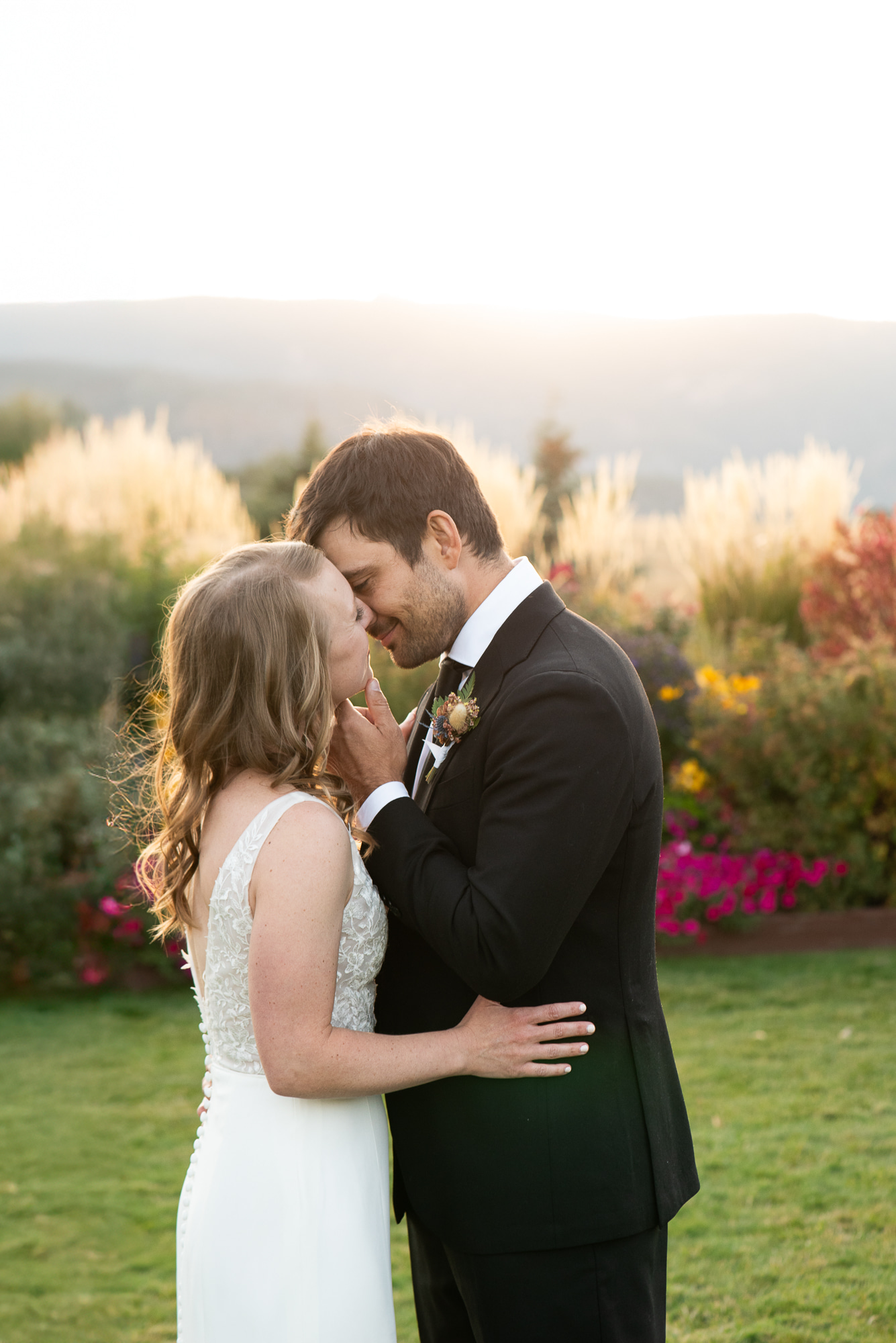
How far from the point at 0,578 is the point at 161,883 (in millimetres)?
6576

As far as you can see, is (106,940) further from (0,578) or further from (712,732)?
(712,732)

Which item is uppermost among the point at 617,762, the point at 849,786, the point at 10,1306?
the point at 617,762

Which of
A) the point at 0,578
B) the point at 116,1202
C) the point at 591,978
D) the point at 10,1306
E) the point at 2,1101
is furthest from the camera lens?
the point at 0,578

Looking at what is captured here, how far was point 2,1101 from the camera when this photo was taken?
512cm

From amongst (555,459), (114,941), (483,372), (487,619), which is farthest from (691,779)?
(483,372)

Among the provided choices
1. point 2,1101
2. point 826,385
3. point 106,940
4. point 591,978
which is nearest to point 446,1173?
point 591,978

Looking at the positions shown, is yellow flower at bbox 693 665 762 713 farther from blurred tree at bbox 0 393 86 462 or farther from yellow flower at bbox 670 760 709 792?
blurred tree at bbox 0 393 86 462

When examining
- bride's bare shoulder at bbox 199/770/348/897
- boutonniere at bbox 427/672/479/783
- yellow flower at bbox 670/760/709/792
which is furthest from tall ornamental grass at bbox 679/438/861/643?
bride's bare shoulder at bbox 199/770/348/897

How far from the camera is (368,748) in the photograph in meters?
2.02

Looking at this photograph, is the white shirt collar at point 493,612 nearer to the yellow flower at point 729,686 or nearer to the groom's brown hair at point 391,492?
the groom's brown hair at point 391,492

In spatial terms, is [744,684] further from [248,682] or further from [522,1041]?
[248,682]

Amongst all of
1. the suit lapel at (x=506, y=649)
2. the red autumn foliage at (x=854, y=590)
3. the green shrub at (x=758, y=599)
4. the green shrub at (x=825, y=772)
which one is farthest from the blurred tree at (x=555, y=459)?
the suit lapel at (x=506, y=649)

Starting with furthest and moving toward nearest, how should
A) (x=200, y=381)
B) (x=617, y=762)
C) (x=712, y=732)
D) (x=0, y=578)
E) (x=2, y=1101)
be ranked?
1. (x=200, y=381)
2. (x=0, y=578)
3. (x=712, y=732)
4. (x=2, y=1101)
5. (x=617, y=762)

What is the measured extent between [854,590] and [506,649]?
7980 mm
